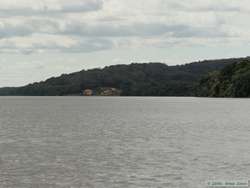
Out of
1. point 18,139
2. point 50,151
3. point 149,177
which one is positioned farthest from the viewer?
point 18,139

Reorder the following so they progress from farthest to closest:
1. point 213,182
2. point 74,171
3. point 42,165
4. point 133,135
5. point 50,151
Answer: point 133,135
point 50,151
point 42,165
point 74,171
point 213,182

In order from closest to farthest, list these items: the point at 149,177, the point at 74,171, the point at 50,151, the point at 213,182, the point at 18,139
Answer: the point at 213,182
the point at 149,177
the point at 74,171
the point at 50,151
the point at 18,139

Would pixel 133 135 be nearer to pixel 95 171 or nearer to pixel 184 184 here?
pixel 95 171

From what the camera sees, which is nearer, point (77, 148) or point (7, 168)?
point (7, 168)

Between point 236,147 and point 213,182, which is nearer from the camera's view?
point 213,182

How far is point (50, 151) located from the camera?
61812mm

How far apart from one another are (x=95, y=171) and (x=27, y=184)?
24.2ft

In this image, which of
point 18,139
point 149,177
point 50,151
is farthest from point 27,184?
point 18,139

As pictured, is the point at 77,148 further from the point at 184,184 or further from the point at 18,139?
the point at 184,184

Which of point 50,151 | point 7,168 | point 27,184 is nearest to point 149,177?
point 27,184

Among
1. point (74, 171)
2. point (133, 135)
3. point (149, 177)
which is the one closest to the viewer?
point (149, 177)

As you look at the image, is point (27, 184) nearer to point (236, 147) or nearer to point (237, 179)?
point (237, 179)

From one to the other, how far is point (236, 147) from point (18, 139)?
3065cm

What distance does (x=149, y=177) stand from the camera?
146 ft
